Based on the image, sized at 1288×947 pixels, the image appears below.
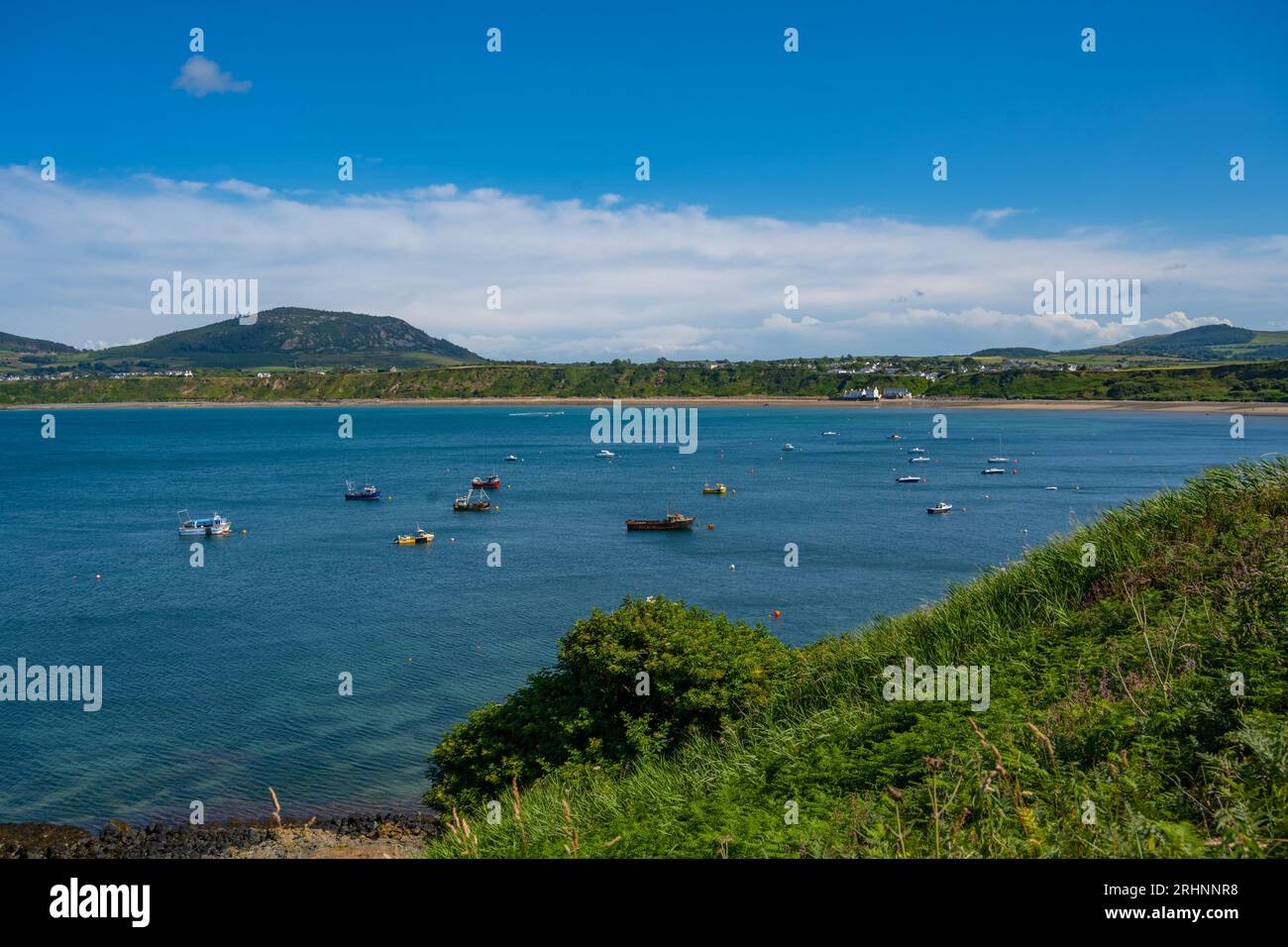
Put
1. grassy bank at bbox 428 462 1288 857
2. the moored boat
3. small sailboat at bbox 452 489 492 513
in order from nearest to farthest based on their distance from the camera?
grassy bank at bbox 428 462 1288 857 < the moored boat < small sailboat at bbox 452 489 492 513

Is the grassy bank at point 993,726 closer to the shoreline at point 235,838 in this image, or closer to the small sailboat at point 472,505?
the shoreline at point 235,838

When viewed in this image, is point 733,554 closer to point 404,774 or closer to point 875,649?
point 404,774

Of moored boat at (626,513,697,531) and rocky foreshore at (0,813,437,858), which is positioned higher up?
moored boat at (626,513,697,531)

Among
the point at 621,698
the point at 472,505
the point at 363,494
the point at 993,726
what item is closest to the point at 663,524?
the point at 472,505

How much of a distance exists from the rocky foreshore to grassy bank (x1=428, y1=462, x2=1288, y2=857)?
633 centimetres

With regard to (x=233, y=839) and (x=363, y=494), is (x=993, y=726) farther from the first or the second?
(x=363, y=494)

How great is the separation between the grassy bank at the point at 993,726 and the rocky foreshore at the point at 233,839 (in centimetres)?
633

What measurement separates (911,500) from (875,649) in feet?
268

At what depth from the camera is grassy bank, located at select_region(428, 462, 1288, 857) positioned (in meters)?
7.66

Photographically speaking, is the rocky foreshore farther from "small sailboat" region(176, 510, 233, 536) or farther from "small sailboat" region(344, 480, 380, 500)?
"small sailboat" region(344, 480, 380, 500)

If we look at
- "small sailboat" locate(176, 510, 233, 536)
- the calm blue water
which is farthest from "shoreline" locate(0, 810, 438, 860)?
"small sailboat" locate(176, 510, 233, 536)

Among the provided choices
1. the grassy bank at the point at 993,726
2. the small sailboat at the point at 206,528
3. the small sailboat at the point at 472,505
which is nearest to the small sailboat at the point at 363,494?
the small sailboat at the point at 472,505
